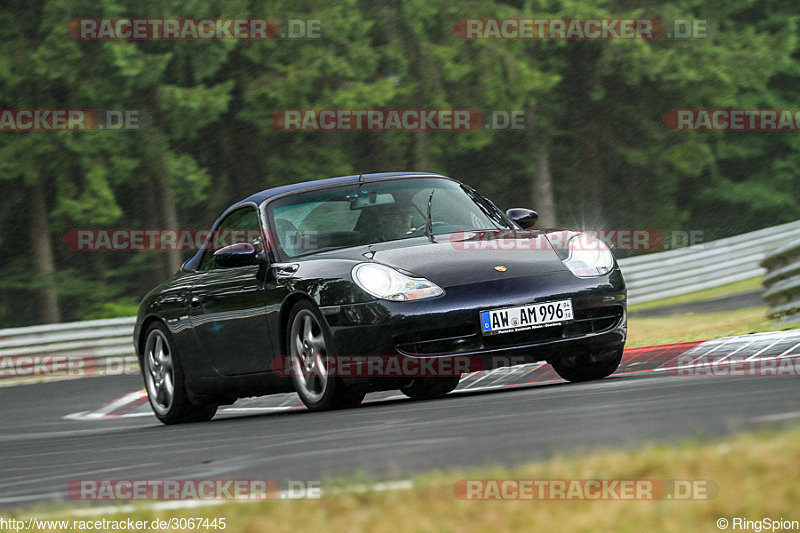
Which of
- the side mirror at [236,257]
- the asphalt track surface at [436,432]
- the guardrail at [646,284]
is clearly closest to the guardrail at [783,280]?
the asphalt track surface at [436,432]

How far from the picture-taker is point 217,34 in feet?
96.5

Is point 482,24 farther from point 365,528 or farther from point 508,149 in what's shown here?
point 365,528

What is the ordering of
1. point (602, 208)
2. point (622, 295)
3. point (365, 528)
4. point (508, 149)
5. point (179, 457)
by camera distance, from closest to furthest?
1. point (365, 528)
2. point (179, 457)
3. point (622, 295)
4. point (508, 149)
5. point (602, 208)

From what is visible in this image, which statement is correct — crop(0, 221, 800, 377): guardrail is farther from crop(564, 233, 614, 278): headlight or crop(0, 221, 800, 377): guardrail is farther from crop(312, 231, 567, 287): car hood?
crop(564, 233, 614, 278): headlight

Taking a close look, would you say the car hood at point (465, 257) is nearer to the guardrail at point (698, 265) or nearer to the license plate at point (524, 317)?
the license plate at point (524, 317)

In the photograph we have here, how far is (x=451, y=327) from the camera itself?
26.7 feet

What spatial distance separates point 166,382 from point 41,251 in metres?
22.7

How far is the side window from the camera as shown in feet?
31.8

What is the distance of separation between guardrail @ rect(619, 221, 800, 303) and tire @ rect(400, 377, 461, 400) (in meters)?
15.0

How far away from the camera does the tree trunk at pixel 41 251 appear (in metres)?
31.5

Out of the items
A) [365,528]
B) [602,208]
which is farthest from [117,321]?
[602,208]

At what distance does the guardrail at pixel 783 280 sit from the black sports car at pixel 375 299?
3.88m

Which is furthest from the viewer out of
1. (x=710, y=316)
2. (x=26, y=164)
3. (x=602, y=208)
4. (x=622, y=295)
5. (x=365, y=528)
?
(x=602, y=208)

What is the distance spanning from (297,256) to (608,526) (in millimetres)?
5593
